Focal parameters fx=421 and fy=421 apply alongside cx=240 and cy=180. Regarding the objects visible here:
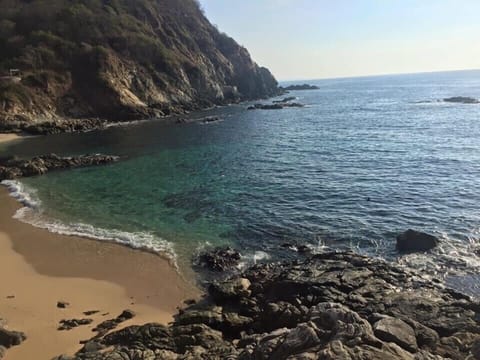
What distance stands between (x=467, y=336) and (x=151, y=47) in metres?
117

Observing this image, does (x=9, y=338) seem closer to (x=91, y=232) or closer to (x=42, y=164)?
(x=91, y=232)

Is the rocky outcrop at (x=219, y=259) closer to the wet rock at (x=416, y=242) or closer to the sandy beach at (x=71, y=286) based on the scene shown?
the sandy beach at (x=71, y=286)

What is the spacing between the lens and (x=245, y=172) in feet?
157

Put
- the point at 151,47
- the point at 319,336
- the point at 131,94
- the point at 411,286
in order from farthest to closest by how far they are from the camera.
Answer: the point at 151,47, the point at 131,94, the point at 411,286, the point at 319,336

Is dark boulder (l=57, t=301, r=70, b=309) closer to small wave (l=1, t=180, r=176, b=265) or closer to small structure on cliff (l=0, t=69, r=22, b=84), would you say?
small wave (l=1, t=180, r=176, b=265)

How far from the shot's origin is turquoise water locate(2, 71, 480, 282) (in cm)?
2861

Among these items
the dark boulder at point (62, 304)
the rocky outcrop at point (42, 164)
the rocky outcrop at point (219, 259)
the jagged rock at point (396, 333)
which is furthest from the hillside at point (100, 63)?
the jagged rock at point (396, 333)

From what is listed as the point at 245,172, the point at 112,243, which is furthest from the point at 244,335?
the point at 245,172

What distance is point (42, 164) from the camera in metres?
51.7

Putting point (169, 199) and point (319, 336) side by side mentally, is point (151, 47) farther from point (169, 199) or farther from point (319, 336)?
point (319, 336)

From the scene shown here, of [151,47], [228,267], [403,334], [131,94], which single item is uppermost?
[151,47]

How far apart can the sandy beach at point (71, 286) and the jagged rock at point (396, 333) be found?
389 inches

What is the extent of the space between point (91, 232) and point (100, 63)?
271ft

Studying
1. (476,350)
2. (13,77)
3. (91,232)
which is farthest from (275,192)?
(13,77)
